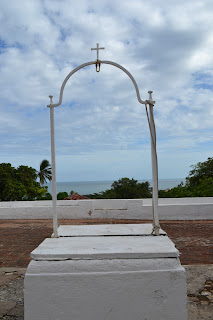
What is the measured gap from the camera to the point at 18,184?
15.8 meters

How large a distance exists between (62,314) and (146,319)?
55 centimetres

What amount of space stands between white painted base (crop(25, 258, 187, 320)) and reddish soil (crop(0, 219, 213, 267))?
2.29 metres

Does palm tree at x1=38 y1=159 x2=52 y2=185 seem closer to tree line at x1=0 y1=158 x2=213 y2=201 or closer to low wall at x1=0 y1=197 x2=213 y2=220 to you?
tree line at x1=0 y1=158 x2=213 y2=201

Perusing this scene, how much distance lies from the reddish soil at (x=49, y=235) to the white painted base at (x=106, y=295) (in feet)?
7.51

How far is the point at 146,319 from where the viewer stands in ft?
6.68

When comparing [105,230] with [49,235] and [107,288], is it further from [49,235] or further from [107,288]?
[49,235]

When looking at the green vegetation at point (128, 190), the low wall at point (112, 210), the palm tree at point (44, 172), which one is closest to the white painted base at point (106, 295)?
the low wall at point (112, 210)

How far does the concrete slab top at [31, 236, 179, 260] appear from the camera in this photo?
2076 mm

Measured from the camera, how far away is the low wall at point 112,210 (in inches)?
321

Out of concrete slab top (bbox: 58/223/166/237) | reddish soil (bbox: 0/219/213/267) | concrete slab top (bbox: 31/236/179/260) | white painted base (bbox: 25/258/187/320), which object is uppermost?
concrete slab top (bbox: 58/223/166/237)

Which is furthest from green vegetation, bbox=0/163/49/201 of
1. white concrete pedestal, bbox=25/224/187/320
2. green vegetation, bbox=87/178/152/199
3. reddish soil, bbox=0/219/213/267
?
white concrete pedestal, bbox=25/224/187/320

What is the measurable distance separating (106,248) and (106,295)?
1.01 ft

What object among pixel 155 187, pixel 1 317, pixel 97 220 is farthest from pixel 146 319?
pixel 97 220

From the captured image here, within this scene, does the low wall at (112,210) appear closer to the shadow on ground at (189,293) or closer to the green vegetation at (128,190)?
the shadow on ground at (189,293)
